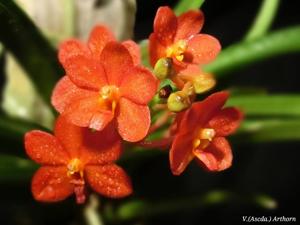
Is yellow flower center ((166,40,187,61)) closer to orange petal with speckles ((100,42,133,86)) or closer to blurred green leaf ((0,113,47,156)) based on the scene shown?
orange petal with speckles ((100,42,133,86))

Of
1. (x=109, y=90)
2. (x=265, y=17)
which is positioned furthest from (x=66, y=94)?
(x=265, y=17)

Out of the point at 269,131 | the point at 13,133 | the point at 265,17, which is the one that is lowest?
the point at 13,133

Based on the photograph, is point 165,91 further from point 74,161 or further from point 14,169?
point 14,169

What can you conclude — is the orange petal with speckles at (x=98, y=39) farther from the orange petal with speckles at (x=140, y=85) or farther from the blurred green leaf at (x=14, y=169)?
the blurred green leaf at (x=14, y=169)

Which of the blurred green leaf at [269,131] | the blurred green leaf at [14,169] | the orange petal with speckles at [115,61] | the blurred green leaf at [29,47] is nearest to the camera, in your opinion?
the orange petal with speckles at [115,61]

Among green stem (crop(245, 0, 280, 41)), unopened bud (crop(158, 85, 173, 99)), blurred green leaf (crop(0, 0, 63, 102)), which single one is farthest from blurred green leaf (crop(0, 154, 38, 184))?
green stem (crop(245, 0, 280, 41))

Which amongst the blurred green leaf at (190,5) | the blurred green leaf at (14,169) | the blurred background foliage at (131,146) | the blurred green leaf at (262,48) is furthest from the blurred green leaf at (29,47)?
the blurred green leaf at (262,48)
